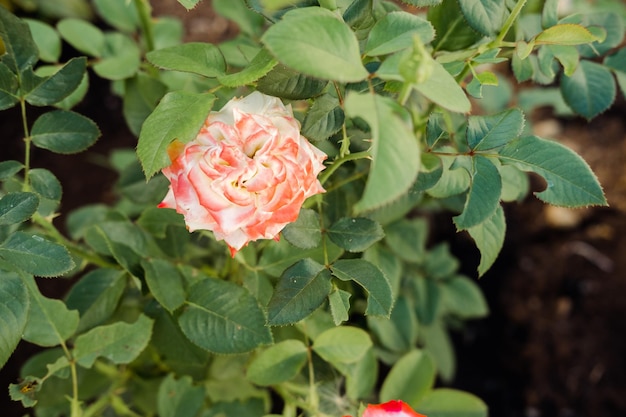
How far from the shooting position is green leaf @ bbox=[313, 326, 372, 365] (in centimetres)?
83

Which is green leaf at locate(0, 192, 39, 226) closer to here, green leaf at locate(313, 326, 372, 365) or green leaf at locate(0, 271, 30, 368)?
green leaf at locate(0, 271, 30, 368)

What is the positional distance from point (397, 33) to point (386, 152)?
177 millimetres

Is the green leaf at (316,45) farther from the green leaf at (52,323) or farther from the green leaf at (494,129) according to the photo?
the green leaf at (52,323)

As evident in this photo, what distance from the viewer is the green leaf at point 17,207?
0.64 meters

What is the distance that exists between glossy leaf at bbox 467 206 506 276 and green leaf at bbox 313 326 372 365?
0.21 m

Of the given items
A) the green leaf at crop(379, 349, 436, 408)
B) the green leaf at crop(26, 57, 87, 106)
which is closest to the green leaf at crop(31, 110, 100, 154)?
the green leaf at crop(26, 57, 87, 106)

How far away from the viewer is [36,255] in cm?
65

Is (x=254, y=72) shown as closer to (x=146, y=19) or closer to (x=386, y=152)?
(x=386, y=152)

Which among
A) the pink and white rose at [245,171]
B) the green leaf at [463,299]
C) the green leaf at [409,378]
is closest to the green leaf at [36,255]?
the pink and white rose at [245,171]

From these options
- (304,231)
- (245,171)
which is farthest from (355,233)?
(245,171)

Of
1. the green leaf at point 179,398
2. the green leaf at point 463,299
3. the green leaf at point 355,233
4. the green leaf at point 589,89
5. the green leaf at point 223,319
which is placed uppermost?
the green leaf at point 589,89

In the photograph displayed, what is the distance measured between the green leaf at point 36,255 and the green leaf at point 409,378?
572 millimetres

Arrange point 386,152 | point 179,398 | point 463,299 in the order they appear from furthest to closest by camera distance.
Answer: point 463,299
point 179,398
point 386,152

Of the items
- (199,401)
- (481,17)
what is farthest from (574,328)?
(481,17)
